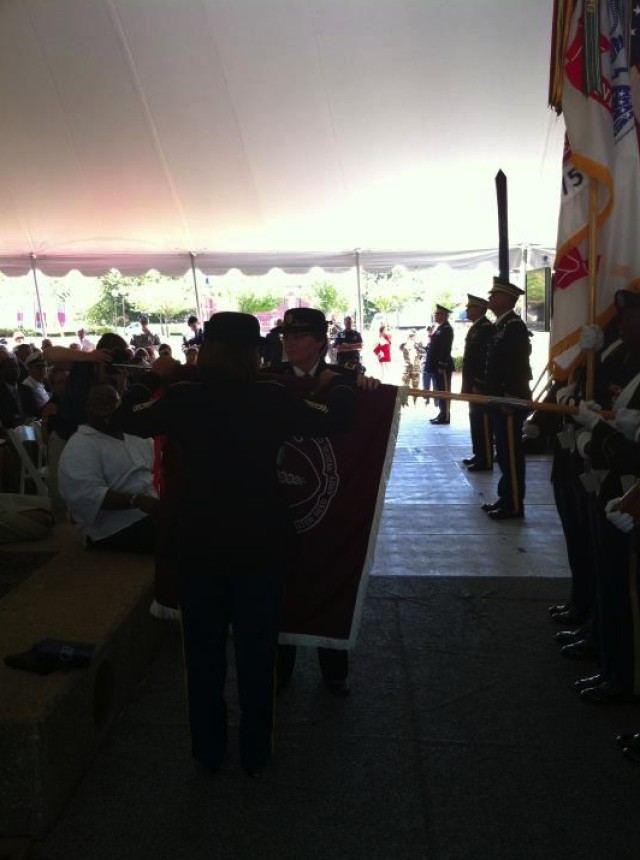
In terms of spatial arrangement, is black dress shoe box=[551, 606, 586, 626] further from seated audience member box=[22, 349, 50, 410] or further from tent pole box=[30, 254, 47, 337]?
tent pole box=[30, 254, 47, 337]

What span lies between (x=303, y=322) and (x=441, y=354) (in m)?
9.18

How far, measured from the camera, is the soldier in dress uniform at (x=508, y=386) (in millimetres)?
6020

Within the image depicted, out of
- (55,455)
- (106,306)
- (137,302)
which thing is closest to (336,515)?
(55,455)

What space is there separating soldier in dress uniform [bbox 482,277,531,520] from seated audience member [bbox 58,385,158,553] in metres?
3.30

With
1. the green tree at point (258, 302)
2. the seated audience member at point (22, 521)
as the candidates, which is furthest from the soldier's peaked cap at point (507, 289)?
the green tree at point (258, 302)

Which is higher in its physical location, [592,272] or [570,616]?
[592,272]

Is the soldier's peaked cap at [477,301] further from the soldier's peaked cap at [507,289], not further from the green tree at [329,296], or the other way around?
the green tree at [329,296]

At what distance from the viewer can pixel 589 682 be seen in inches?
120

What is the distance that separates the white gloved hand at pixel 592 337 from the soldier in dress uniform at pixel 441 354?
852cm

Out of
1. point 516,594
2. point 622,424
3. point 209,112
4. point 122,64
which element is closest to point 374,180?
point 209,112

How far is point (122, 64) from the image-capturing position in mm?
11547

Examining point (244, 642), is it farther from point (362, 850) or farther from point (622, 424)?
point (622, 424)

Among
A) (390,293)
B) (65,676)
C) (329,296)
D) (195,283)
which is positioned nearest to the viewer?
(65,676)

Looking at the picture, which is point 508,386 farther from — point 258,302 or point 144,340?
point 258,302
